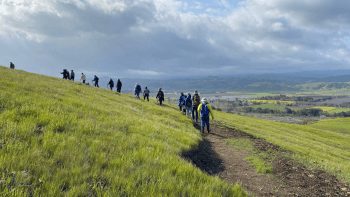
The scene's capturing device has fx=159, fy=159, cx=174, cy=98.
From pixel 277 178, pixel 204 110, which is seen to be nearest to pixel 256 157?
pixel 277 178

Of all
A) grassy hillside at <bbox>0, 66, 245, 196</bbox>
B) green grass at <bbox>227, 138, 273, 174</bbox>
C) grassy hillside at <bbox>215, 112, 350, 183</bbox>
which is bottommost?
grassy hillside at <bbox>215, 112, 350, 183</bbox>

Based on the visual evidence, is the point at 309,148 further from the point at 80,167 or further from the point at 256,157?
the point at 80,167

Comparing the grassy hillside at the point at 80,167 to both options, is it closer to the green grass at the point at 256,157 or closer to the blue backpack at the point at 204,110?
the green grass at the point at 256,157

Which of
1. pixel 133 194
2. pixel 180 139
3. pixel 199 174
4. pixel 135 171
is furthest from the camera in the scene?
pixel 180 139

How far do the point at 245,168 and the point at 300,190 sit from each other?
7.76 ft

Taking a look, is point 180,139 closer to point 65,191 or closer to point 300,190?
point 300,190

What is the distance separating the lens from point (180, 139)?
8.91m

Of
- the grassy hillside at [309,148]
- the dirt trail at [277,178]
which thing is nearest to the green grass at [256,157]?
the dirt trail at [277,178]

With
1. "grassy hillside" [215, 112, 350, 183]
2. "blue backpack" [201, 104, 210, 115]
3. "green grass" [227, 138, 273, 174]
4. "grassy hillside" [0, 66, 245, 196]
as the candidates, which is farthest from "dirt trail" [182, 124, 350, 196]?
"blue backpack" [201, 104, 210, 115]

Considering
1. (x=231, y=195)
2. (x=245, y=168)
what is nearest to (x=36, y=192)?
(x=231, y=195)

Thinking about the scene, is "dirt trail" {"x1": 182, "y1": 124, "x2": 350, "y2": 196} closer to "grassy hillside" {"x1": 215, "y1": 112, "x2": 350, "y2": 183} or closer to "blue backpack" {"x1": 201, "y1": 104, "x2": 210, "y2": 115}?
"grassy hillside" {"x1": 215, "y1": 112, "x2": 350, "y2": 183}

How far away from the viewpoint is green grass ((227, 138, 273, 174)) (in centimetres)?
781

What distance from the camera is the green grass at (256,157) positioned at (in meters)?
7.81

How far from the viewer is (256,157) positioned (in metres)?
9.55
